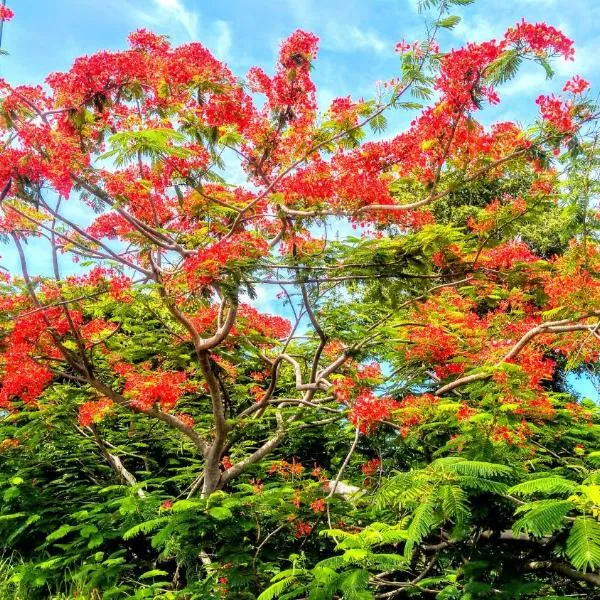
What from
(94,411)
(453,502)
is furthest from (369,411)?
(94,411)

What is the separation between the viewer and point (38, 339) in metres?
7.45

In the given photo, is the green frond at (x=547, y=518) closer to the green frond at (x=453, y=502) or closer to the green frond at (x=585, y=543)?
the green frond at (x=585, y=543)

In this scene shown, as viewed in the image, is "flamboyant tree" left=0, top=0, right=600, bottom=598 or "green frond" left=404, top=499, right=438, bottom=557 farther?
"flamboyant tree" left=0, top=0, right=600, bottom=598

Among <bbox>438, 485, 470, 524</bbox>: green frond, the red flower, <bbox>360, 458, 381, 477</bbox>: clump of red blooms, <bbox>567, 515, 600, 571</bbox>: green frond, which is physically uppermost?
<bbox>360, 458, 381, 477</bbox>: clump of red blooms

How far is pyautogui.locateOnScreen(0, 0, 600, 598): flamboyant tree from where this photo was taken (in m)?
5.22

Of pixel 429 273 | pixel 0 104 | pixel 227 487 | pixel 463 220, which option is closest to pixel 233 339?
pixel 227 487

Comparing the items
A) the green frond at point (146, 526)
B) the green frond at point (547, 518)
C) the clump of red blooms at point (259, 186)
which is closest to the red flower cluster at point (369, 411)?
the clump of red blooms at point (259, 186)

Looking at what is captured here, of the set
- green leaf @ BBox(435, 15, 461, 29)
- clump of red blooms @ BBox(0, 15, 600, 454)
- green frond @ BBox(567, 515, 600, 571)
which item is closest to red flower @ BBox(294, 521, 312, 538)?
clump of red blooms @ BBox(0, 15, 600, 454)

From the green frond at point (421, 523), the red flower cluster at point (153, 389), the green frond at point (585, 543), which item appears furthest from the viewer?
the red flower cluster at point (153, 389)

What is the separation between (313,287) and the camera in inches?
258

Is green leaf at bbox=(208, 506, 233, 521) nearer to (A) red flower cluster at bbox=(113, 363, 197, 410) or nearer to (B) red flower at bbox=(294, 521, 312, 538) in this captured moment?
(B) red flower at bbox=(294, 521, 312, 538)

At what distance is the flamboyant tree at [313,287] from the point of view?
522 centimetres

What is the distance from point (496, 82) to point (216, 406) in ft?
14.0

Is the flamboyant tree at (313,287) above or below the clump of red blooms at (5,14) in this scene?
below
